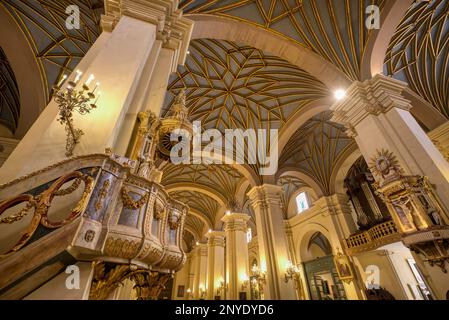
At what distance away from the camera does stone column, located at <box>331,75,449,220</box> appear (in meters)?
4.45

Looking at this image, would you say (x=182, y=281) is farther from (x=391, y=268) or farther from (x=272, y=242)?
(x=391, y=268)

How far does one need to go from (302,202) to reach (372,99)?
36.1 ft

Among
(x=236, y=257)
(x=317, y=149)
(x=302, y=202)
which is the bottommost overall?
(x=236, y=257)

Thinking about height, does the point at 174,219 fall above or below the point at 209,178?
below

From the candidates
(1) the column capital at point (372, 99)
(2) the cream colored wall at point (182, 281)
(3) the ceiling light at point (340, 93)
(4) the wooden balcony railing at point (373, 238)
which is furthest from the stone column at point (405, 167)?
(2) the cream colored wall at point (182, 281)

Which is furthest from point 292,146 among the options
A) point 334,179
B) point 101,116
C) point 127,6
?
point 101,116

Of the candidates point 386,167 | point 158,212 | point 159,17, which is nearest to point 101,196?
point 158,212

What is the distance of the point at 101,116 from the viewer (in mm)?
2680

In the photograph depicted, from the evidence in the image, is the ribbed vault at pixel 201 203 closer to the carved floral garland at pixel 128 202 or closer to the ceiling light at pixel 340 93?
the ceiling light at pixel 340 93

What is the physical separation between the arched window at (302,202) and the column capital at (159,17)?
13.5m

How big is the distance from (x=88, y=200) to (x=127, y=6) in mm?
4317

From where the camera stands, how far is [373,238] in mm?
8992
